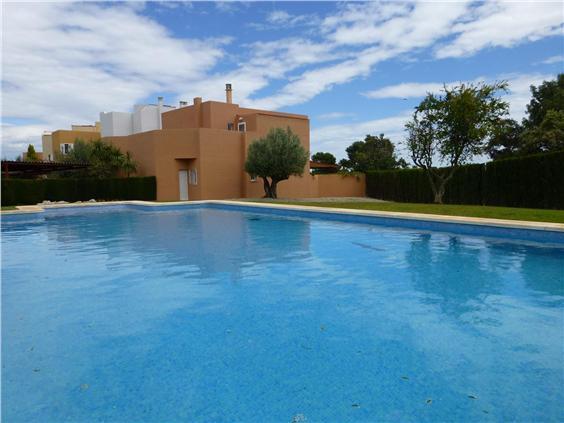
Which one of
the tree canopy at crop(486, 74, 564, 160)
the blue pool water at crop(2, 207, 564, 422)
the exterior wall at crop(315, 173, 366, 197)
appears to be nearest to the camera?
the blue pool water at crop(2, 207, 564, 422)

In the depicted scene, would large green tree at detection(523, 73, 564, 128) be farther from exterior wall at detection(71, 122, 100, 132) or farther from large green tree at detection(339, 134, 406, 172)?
exterior wall at detection(71, 122, 100, 132)

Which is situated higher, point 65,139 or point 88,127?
point 88,127

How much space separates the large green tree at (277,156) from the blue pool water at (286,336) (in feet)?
52.1

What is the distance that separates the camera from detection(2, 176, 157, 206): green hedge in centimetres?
2364

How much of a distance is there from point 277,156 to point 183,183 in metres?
7.14

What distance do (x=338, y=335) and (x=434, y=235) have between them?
705 cm

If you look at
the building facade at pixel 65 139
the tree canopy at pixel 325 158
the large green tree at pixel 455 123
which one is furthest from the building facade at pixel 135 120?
the large green tree at pixel 455 123

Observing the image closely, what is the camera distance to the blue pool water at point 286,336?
2.71 meters

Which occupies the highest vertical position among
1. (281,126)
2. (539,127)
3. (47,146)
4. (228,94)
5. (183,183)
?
(228,94)

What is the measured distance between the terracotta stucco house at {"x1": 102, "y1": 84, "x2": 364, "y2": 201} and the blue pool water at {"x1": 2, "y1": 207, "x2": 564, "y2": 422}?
1778 centimetres

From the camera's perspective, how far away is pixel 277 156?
23.3 metres

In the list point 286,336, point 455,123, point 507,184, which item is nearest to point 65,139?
point 455,123

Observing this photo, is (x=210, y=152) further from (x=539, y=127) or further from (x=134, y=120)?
(x=134, y=120)

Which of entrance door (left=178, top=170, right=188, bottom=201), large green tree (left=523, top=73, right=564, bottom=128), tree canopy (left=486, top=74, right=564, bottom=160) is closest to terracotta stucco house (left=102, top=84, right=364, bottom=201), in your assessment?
entrance door (left=178, top=170, right=188, bottom=201)
